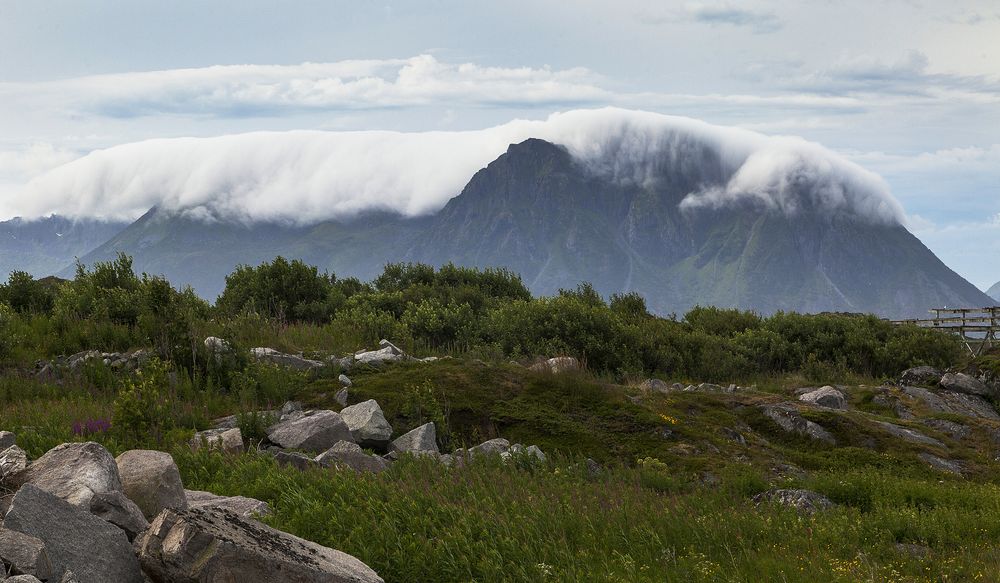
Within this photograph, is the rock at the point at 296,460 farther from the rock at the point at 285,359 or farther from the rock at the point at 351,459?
the rock at the point at 285,359

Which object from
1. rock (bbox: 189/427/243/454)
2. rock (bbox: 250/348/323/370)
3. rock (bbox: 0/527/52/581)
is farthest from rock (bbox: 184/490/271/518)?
rock (bbox: 250/348/323/370)

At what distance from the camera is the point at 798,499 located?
10219 mm

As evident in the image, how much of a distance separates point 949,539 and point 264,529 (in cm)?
704

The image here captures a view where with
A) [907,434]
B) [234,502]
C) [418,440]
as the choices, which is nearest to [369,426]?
[418,440]

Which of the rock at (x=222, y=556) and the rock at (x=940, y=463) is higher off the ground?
the rock at (x=222, y=556)

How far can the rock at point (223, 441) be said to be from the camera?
11.0 meters

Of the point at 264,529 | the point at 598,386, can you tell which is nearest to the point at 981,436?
the point at 598,386

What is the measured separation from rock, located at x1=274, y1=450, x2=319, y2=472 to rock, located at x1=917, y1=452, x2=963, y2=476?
10149 mm

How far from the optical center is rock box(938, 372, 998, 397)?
22.6 meters

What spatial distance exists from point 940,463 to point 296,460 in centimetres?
1083

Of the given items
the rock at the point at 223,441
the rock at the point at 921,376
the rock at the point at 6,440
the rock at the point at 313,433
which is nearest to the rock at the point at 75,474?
the rock at the point at 6,440

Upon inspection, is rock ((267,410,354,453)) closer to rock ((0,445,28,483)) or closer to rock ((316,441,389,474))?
rock ((316,441,389,474))

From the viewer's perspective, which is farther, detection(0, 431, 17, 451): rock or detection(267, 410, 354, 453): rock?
detection(267, 410, 354, 453): rock

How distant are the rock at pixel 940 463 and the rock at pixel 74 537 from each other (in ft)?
40.8
